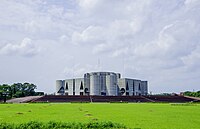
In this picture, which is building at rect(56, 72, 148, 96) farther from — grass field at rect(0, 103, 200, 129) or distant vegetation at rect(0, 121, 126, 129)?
distant vegetation at rect(0, 121, 126, 129)

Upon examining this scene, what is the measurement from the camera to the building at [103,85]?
10681cm

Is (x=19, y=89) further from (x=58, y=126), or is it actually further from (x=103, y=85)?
(x=58, y=126)

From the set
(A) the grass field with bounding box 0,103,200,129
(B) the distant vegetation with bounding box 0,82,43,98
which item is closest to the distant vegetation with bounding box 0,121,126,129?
(A) the grass field with bounding box 0,103,200,129

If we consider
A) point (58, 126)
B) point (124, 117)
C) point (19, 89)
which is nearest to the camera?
point (58, 126)

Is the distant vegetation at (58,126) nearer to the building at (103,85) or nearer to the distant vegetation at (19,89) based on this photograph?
the distant vegetation at (19,89)

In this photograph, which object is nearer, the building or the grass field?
the grass field

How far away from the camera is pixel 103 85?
10744 centimetres

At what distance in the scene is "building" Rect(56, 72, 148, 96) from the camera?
107 metres

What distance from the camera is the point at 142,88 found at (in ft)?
391

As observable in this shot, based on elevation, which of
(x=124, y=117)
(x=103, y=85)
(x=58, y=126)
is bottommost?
(x=124, y=117)

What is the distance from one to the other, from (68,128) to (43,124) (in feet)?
3.94

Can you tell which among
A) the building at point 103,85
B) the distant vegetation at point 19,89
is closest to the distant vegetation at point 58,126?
the distant vegetation at point 19,89

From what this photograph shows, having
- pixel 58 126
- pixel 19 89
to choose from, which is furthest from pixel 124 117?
pixel 19 89

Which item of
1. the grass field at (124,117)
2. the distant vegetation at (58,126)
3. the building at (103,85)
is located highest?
the building at (103,85)
